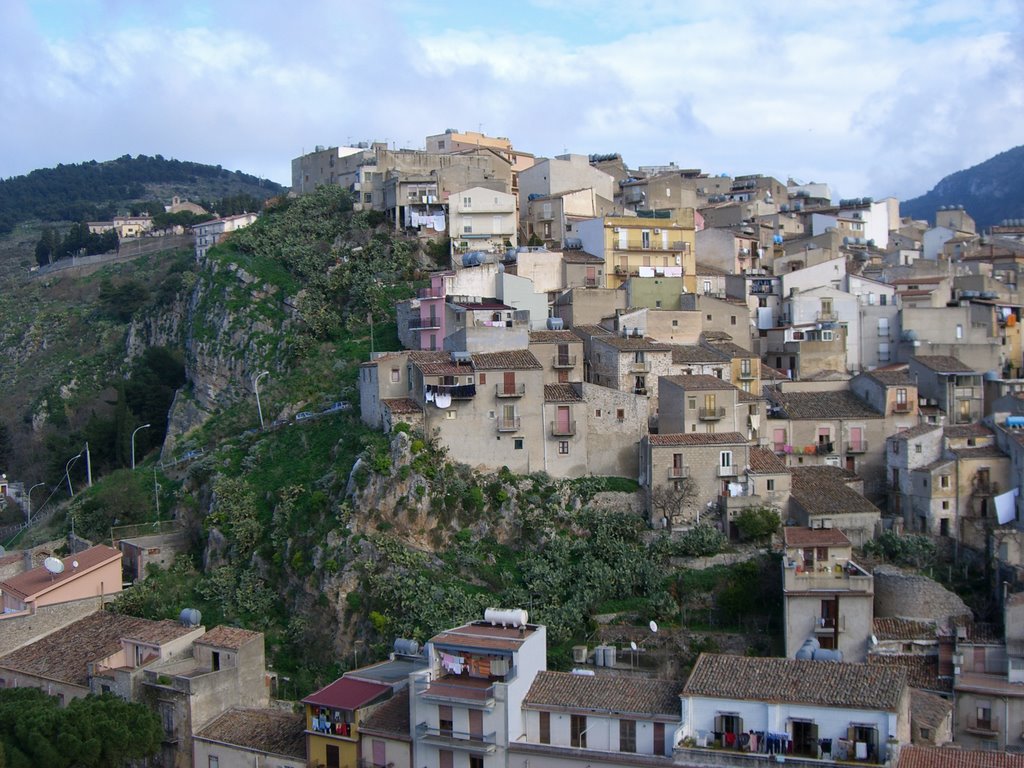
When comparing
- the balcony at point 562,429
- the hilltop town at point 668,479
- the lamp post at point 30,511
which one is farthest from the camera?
the lamp post at point 30,511

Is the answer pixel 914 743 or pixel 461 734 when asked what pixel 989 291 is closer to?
pixel 914 743

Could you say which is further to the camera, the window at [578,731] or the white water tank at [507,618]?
the white water tank at [507,618]

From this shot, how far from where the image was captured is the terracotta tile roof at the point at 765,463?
141ft

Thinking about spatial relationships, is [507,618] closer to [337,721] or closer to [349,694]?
[349,694]

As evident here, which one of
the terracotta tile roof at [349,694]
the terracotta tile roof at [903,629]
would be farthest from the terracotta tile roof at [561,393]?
the terracotta tile roof at [349,694]

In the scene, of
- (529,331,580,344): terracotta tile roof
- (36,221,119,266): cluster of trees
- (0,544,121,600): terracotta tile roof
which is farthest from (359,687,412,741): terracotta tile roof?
(36,221,119,266): cluster of trees

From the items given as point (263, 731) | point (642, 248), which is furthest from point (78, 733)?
point (642, 248)

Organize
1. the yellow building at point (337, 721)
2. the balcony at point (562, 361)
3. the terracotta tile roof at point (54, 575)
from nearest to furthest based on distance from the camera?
the yellow building at point (337, 721)
the terracotta tile roof at point (54, 575)
the balcony at point (562, 361)

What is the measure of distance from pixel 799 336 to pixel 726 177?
123 ft

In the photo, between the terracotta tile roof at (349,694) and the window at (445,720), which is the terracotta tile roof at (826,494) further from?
the terracotta tile roof at (349,694)

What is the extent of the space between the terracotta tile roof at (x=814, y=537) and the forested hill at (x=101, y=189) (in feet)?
401

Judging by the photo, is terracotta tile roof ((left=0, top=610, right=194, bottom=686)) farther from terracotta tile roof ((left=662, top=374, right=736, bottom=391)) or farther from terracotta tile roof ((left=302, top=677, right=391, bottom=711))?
terracotta tile roof ((left=662, top=374, right=736, bottom=391))

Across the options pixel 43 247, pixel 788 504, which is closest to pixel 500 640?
pixel 788 504

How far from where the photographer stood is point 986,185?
15388 cm
